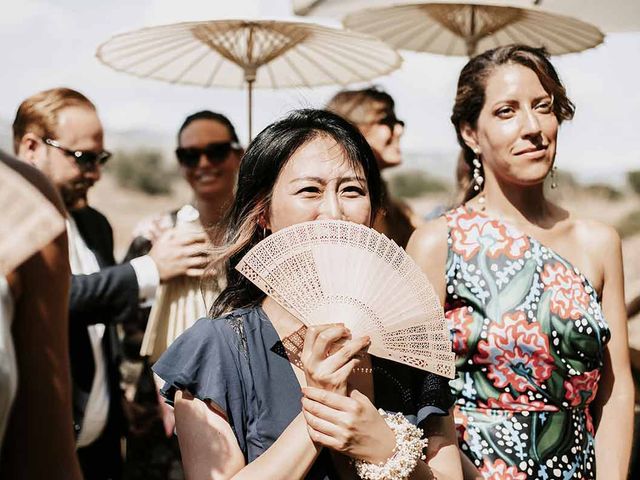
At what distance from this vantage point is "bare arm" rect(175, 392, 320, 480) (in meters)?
1.95

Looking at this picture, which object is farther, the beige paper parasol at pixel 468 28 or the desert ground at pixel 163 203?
the desert ground at pixel 163 203

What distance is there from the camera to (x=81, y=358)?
3.58 m

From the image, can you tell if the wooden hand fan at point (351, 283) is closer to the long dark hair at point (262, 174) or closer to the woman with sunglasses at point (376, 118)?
the long dark hair at point (262, 174)

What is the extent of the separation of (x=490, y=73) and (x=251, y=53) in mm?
1755

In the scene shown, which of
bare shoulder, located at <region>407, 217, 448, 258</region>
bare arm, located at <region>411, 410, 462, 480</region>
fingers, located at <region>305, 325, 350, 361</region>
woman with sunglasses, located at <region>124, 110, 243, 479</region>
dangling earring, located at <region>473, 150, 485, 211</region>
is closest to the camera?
fingers, located at <region>305, 325, 350, 361</region>

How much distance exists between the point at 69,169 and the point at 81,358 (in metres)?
0.88

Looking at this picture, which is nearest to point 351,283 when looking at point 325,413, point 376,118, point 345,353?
point 345,353

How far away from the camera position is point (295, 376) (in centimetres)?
215

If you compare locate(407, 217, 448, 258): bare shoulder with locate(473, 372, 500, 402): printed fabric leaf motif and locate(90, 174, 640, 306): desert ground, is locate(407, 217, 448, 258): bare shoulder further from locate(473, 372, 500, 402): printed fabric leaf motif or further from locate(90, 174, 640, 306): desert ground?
locate(90, 174, 640, 306): desert ground

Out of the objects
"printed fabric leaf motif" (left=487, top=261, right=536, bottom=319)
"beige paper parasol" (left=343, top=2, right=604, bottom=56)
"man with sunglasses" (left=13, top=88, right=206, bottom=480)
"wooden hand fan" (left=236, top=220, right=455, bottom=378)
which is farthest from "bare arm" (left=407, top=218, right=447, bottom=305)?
"beige paper parasol" (left=343, top=2, right=604, bottom=56)

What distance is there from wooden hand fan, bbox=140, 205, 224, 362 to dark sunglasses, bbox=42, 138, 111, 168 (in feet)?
1.68

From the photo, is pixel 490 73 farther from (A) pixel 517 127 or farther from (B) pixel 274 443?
(B) pixel 274 443

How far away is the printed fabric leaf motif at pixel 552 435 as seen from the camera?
2916mm

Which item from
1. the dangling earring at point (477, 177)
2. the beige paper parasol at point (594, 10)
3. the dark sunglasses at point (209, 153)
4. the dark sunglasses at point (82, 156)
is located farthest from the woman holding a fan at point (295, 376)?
the beige paper parasol at point (594, 10)
